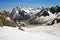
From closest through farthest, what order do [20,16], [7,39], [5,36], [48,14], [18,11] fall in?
[7,39] < [5,36] < [48,14] < [20,16] < [18,11]

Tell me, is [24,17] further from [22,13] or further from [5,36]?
[5,36]

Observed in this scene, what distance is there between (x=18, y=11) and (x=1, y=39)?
147228 mm

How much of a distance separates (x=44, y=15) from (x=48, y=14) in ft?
12.0

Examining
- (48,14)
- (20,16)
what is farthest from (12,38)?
(20,16)

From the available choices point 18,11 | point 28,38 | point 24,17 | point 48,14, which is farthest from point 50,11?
point 28,38

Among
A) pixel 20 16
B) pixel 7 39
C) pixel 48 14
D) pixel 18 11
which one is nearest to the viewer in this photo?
pixel 7 39

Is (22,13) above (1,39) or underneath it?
above

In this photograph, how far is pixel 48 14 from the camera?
10119 centimetres

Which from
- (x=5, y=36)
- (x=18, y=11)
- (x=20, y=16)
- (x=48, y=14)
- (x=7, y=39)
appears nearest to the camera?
(x=7, y=39)

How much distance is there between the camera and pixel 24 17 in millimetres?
146125

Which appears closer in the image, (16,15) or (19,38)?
(19,38)

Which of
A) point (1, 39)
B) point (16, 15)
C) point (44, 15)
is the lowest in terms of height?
point (1, 39)

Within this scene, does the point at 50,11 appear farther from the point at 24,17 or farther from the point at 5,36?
the point at 5,36

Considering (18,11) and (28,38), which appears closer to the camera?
(28,38)
